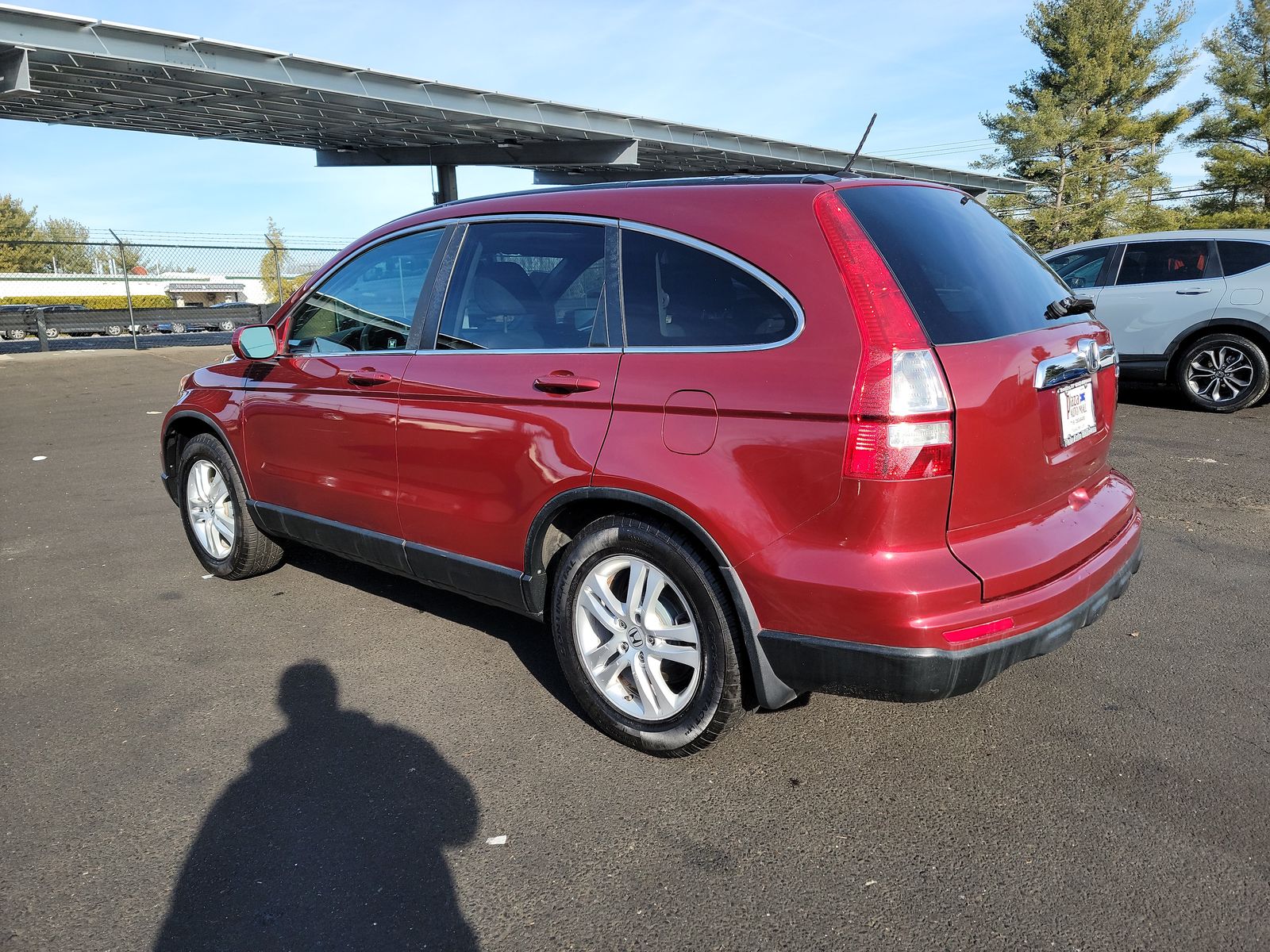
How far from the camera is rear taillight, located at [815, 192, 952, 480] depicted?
230 cm

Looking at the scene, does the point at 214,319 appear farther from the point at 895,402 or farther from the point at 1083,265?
the point at 895,402

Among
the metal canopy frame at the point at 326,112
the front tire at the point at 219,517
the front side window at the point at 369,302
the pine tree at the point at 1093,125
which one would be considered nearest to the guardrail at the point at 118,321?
the metal canopy frame at the point at 326,112

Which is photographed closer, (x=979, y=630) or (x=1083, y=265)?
(x=979, y=630)

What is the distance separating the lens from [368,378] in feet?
12.0

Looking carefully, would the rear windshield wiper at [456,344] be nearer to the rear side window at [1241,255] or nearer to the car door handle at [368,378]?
the car door handle at [368,378]

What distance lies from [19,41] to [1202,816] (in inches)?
747

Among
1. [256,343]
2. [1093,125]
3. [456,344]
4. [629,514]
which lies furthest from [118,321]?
[1093,125]

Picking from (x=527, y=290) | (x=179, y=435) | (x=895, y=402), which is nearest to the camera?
(x=895, y=402)

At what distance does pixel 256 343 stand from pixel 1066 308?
11.3 feet

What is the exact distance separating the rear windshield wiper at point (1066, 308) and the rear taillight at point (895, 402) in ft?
2.50

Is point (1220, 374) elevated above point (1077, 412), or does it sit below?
below

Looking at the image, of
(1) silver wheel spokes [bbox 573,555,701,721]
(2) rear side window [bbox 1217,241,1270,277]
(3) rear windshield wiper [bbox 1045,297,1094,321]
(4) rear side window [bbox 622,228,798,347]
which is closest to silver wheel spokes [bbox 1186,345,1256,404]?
(2) rear side window [bbox 1217,241,1270,277]

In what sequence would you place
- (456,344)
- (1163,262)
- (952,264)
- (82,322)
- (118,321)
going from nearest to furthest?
(952,264)
(456,344)
(1163,262)
(82,322)
(118,321)

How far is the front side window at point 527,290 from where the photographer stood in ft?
9.91
